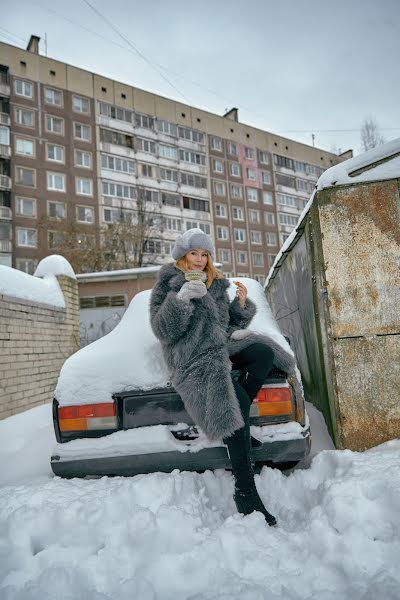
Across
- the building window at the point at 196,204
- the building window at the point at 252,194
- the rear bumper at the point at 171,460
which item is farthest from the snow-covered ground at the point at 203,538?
the building window at the point at 252,194

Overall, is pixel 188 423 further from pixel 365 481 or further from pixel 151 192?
pixel 151 192

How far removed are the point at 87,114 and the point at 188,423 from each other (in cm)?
3245

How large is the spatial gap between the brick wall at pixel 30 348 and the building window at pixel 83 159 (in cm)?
2332

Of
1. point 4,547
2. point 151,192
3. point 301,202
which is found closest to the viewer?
point 4,547

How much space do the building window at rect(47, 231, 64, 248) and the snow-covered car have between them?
21046 millimetres

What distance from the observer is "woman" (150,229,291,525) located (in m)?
2.20

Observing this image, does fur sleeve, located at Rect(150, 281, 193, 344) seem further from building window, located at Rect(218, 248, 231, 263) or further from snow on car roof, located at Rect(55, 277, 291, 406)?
building window, located at Rect(218, 248, 231, 263)

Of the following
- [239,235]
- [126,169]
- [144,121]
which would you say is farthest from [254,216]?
[126,169]

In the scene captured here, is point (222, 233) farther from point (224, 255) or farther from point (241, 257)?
point (241, 257)

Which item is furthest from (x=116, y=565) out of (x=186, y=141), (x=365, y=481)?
(x=186, y=141)

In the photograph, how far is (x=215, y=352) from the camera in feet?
7.75

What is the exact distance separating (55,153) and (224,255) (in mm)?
16236

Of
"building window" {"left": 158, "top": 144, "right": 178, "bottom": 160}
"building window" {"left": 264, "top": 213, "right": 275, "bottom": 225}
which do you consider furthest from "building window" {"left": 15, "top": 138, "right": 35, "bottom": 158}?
"building window" {"left": 264, "top": 213, "right": 275, "bottom": 225}

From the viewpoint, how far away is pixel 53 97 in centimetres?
2895
